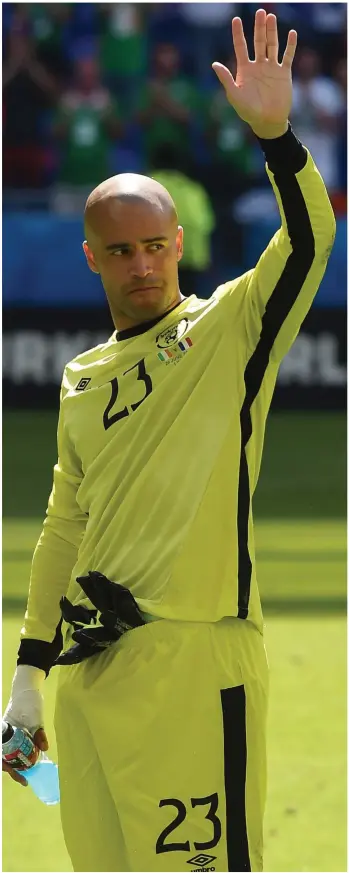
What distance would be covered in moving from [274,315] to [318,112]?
12.7m

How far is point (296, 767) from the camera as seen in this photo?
5492 millimetres

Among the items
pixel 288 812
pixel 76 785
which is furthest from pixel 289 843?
pixel 76 785

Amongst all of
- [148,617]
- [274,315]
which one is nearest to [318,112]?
[274,315]

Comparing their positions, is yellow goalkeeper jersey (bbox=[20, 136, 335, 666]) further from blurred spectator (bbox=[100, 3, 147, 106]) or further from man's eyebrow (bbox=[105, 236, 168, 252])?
blurred spectator (bbox=[100, 3, 147, 106])

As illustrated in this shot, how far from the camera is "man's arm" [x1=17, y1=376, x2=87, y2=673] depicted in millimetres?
3416

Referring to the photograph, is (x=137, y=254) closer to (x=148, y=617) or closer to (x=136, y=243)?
(x=136, y=243)

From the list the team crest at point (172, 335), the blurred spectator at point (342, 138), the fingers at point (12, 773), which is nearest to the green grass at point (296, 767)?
the fingers at point (12, 773)

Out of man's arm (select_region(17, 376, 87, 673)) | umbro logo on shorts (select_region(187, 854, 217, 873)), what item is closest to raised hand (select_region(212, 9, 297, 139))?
man's arm (select_region(17, 376, 87, 673))

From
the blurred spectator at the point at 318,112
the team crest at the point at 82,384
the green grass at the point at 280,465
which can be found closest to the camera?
the team crest at the point at 82,384

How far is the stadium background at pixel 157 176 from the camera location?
12.3m

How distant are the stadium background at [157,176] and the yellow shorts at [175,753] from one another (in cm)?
623

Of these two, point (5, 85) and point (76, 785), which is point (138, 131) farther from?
point (76, 785)

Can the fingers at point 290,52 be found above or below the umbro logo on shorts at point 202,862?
above

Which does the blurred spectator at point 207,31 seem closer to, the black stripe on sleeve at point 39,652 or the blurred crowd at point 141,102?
the blurred crowd at point 141,102
